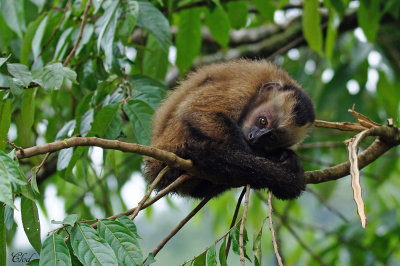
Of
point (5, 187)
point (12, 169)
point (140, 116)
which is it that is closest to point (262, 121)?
point (140, 116)

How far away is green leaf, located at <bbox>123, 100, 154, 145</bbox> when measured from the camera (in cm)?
352

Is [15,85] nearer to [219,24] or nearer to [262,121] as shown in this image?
[262,121]

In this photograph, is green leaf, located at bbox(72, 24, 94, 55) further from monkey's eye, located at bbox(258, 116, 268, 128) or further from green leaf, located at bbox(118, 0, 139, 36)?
monkey's eye, located at bbox(258, 116, 268, 128)

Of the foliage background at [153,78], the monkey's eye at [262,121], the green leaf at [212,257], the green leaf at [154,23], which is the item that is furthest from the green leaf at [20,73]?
the monkey's eye at [262,121]

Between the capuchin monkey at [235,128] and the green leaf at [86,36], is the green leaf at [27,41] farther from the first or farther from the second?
the capuchin monkey at [235,128]

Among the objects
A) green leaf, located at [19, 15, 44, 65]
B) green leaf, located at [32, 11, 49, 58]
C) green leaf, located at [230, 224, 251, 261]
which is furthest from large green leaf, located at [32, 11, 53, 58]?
green leaf, located at [230, 224, 251, 261]

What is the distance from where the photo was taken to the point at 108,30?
3.47 m

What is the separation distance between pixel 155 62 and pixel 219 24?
2.22 ft

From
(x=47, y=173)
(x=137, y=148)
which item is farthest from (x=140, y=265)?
(x=47, y=173)

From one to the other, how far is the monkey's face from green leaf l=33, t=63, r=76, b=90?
157cm

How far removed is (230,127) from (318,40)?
176 cm

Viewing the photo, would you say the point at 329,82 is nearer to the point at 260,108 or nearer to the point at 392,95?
the point at 392,95

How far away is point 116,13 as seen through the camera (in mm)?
3531

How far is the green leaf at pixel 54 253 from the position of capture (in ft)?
6.93
